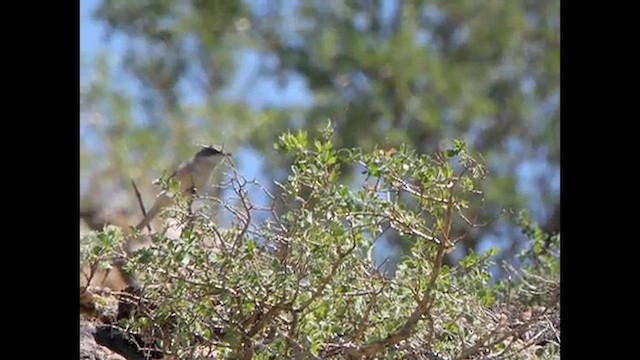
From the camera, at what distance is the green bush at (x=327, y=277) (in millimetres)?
1203

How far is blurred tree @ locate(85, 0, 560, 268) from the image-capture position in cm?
211

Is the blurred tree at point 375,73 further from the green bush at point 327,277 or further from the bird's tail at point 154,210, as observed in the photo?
the green bush at point 327,277

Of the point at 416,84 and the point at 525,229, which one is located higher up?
the point at 416,84

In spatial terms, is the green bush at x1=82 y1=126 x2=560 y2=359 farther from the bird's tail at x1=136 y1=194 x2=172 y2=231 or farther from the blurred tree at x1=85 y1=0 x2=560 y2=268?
the blurred tree at x1=85 y1=0 x2=560 y2=268

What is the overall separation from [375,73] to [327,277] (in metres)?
1.38

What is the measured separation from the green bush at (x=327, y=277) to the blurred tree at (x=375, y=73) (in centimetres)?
78

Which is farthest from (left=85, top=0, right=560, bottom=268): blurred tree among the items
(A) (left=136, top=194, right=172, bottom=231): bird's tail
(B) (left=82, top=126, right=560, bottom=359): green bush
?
(B) (left=82, top=126, right=560, bottom=359): green bush

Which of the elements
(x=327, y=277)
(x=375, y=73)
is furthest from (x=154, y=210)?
(x=375, y=73)
